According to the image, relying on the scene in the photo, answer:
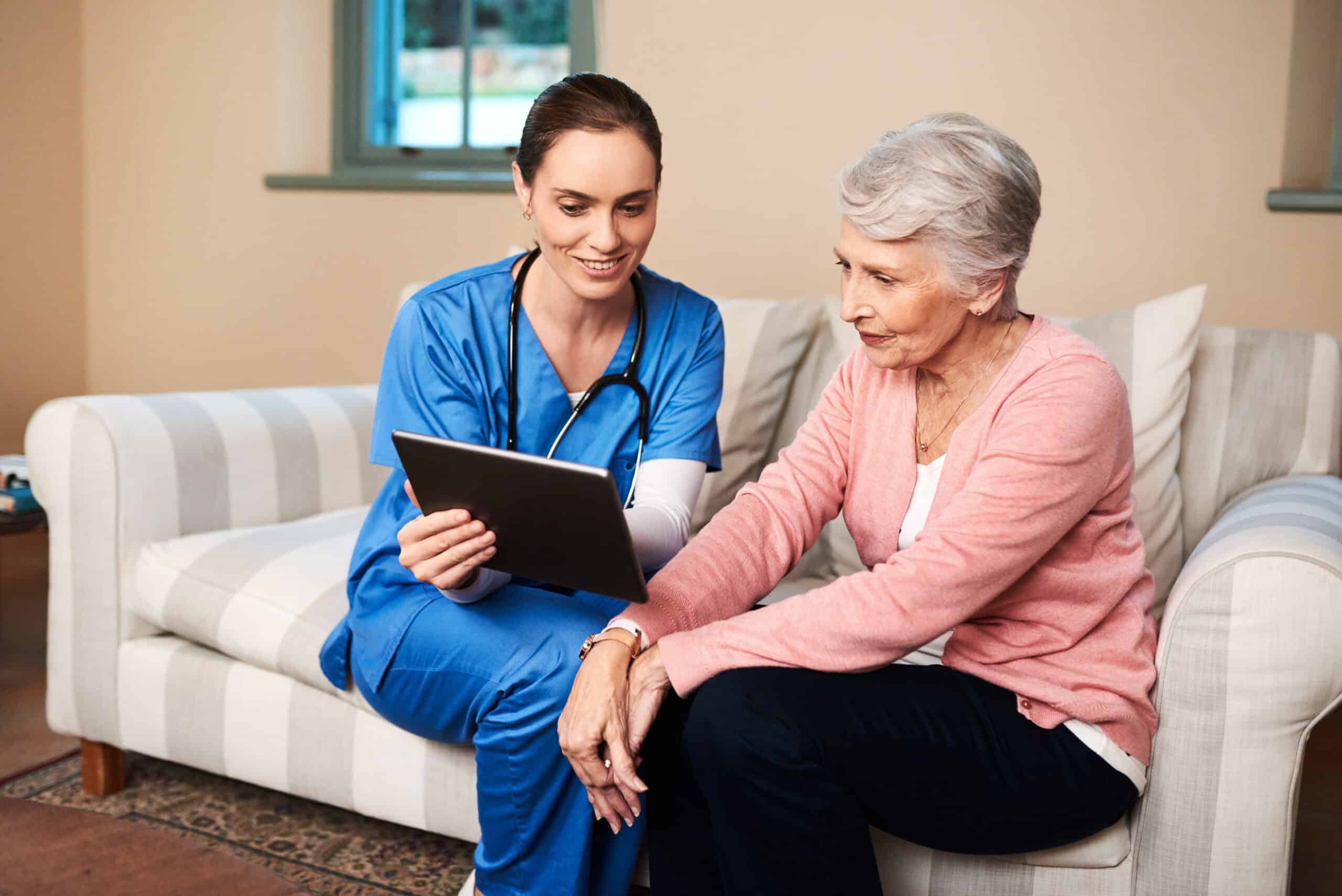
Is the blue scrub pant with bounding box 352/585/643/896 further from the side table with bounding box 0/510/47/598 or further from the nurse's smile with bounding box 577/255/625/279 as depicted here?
the side table with bounding box 0/510/47/598

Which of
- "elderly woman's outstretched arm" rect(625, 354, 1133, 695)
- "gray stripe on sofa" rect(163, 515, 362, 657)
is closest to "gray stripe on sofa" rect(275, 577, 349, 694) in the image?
"gray stripe on sofa" rect(163, 515, 362, 657)

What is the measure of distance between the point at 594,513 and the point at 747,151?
5.44 feet

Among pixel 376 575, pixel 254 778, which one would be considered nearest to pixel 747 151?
pixel 376 575

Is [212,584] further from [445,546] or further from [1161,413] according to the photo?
[1161,413]

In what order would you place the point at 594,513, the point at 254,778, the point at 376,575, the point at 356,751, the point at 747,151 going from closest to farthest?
the point at 594,513 → the point at 376,575 → the point at 356,751 → the point at 254,778 → the point at 747,151

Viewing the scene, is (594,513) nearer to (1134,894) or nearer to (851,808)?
(851,808)

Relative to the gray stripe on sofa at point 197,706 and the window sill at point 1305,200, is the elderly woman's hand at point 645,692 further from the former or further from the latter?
the window sill at point 1305,200

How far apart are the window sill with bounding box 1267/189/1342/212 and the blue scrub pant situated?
1537 mm

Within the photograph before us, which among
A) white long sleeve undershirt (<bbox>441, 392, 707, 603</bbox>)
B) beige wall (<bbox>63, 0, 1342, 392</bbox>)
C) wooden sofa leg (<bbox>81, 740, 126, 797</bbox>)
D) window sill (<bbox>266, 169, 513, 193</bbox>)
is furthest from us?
window sill (<bbox>266, 169, 513, 193</bbox>)

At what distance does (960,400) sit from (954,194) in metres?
0.24

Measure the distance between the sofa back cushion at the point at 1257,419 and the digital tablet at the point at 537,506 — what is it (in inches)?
39.2

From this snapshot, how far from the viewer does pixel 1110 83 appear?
7.29ft

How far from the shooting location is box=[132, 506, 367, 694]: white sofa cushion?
168 centimetres

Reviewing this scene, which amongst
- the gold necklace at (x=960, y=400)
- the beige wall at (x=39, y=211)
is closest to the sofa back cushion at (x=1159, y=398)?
the gold necklace at (x=960, y=400)
